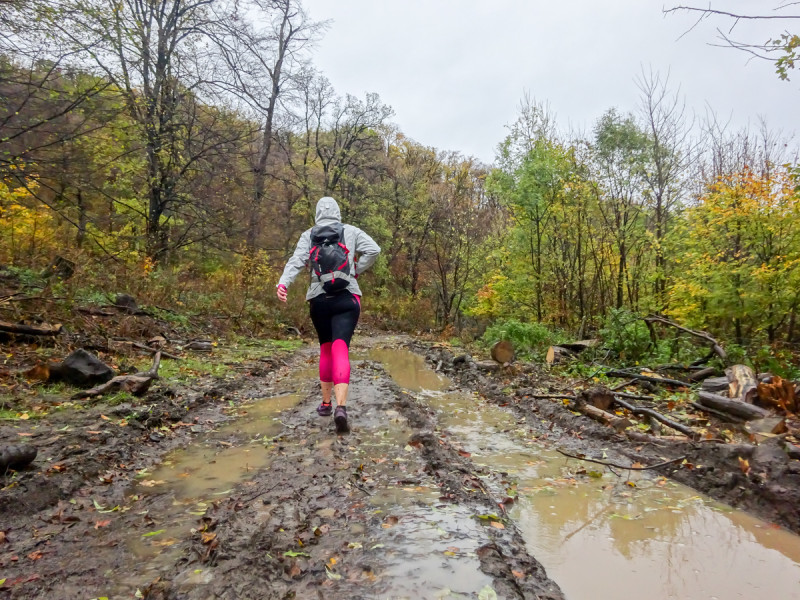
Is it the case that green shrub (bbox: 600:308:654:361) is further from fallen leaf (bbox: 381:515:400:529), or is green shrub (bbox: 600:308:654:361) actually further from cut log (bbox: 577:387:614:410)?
fallen leaf (bbox: 381:515:400:529)

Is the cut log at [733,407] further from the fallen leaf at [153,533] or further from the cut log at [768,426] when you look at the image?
the fallen leaf at [153,533]

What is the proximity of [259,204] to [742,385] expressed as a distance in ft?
56.9

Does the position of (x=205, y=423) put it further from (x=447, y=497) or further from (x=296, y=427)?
(x=447, y=497)

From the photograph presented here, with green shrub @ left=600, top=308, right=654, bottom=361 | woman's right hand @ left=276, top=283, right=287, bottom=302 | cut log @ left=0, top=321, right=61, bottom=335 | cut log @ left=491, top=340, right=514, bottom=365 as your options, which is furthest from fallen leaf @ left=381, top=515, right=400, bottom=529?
green shrub @ left=600, top=308, right=654, bottom=361

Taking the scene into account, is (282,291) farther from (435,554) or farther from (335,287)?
(435,554)

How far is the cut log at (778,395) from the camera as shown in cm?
521

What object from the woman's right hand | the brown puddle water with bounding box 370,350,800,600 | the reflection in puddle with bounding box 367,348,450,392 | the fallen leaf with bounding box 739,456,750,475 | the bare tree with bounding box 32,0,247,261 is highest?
the bare tree with bounding box 32,0,247,261

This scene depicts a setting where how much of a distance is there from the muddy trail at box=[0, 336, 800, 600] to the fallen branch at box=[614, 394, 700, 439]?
354 millimetres

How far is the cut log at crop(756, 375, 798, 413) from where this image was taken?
521 centimetres

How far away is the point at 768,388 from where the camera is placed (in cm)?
539

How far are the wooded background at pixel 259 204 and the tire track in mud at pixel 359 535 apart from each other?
5.07 metres

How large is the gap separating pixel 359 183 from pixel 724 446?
24386 mm

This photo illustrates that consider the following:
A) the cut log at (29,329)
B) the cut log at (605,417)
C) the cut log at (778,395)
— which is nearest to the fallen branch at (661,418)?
the cut log at (605,417)

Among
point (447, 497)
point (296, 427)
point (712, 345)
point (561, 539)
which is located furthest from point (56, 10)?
point (712, 345)
